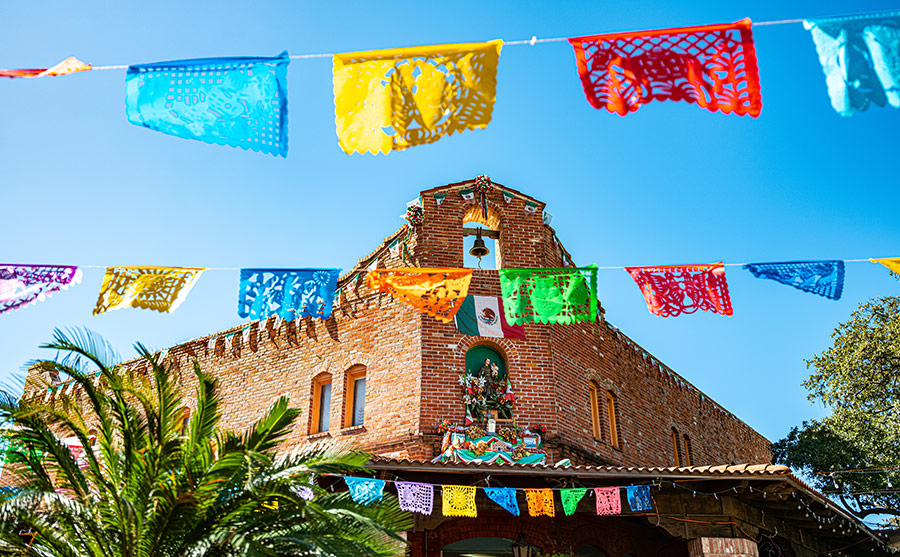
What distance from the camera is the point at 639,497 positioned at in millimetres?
10078

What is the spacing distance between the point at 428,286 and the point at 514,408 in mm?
3624

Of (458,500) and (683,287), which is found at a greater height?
(683,287)

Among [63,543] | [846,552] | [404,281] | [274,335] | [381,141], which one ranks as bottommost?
[63,543]

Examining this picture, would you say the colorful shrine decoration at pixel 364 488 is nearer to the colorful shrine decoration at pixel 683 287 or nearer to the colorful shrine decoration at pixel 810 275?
the colorful shrine decoration at pixel 683 287

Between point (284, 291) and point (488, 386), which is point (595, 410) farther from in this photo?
point (284, 291)

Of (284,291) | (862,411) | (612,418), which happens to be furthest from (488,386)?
(862,411)

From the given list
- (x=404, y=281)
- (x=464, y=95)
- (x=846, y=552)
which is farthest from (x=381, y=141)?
(x=846, y=552)

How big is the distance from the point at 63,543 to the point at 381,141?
4736 millimetres

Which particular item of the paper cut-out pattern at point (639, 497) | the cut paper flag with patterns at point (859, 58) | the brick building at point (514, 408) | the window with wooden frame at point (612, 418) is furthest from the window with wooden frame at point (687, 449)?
the cut paper flag with patterns at point (859, 58)

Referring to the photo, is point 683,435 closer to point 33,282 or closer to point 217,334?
point 217,334

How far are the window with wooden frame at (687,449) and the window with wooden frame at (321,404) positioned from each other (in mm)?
9213

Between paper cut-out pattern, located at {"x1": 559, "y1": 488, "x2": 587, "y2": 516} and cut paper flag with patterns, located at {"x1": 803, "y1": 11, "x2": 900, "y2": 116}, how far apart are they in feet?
19.6

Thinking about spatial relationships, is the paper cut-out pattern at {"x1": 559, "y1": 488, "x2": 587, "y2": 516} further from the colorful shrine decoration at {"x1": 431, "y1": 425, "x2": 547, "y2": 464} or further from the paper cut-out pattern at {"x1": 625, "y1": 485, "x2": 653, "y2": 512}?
the colorful shrine decoration at {"x1": 431, "y1": 425, "x2": 547, "y2": 464}

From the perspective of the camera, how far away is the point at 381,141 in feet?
21.0
